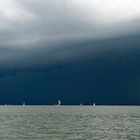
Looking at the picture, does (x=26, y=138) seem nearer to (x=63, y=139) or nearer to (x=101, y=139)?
(x=63, y=139)

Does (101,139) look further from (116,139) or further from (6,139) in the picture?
(6,139)

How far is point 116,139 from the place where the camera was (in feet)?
255

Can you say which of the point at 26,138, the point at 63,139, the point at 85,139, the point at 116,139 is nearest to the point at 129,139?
the point at 116,139

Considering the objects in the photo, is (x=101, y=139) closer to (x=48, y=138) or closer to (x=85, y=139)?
(x=85, y=139)

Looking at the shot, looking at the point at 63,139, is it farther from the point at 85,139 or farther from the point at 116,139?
the point at 116,139

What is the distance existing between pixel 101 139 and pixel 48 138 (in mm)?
11463

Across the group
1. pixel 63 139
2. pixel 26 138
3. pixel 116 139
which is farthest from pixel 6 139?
pixel 116 139

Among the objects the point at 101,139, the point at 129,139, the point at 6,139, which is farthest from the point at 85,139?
the point at 6,139

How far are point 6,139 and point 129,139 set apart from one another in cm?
2604

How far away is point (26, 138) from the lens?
249 feet

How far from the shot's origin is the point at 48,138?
250ft

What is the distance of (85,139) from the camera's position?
77.4 metres

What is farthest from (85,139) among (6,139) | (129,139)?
(6,139)

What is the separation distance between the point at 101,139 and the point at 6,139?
20235mm
